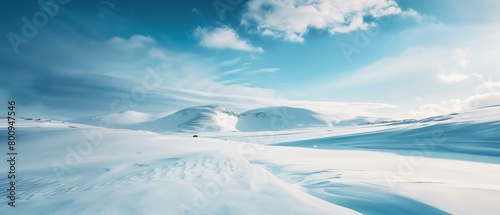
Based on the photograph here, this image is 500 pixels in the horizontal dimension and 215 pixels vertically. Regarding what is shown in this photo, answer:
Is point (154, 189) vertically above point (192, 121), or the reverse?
point (192, 121)

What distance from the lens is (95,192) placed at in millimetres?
4723

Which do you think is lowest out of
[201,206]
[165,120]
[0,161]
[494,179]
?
[494,179]

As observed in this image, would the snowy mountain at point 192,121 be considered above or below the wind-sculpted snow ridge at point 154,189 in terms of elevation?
above

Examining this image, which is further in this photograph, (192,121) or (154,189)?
(192,121)

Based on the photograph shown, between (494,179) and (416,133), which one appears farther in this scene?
(416,133)

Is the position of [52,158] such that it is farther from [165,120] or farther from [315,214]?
[165,120]

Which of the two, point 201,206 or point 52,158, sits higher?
point 52,158

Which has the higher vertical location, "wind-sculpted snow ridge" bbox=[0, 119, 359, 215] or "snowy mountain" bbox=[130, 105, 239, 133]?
"snowy mountain" bbox=[130, 105, 239, 133]

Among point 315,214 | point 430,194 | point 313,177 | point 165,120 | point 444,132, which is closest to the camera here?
point 315,214

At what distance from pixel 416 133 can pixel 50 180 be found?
28.2 meters

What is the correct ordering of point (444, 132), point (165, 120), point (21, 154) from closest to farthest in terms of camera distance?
point (21, 154), point (444, 132), point (165, 120)

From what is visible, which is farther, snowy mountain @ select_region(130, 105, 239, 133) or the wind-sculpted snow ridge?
snowy mountain @ select_region(130, 105, 239, 133)

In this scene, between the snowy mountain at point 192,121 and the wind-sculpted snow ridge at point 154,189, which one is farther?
the snowy mountain at point 192,121

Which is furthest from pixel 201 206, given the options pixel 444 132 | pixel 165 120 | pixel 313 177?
pixel 165 120
